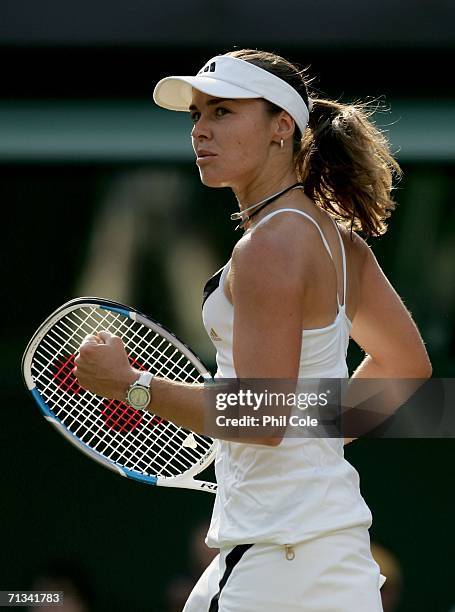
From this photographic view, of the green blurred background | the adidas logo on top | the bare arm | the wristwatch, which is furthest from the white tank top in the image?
the green blurred background

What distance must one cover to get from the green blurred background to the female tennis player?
205cm

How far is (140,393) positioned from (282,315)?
33cm

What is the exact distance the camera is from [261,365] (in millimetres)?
2070

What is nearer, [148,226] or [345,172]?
[345,172]

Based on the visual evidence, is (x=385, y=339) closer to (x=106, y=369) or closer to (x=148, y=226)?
Answer: (x=106, y=369)

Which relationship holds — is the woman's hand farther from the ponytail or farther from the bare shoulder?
the ponytail

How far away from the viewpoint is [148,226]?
460 cm

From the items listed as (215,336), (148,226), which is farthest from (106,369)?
(148,226)

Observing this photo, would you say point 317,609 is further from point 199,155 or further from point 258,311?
point 199,155

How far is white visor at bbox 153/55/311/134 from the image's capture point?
90.5 inches

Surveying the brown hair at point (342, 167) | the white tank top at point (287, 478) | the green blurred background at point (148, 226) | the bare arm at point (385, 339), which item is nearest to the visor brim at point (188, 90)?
the brown hair at point (342, 167)

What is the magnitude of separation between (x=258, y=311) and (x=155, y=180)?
2.59 m

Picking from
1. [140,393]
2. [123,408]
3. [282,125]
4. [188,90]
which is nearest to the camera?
[140,393]

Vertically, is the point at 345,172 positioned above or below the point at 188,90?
below
